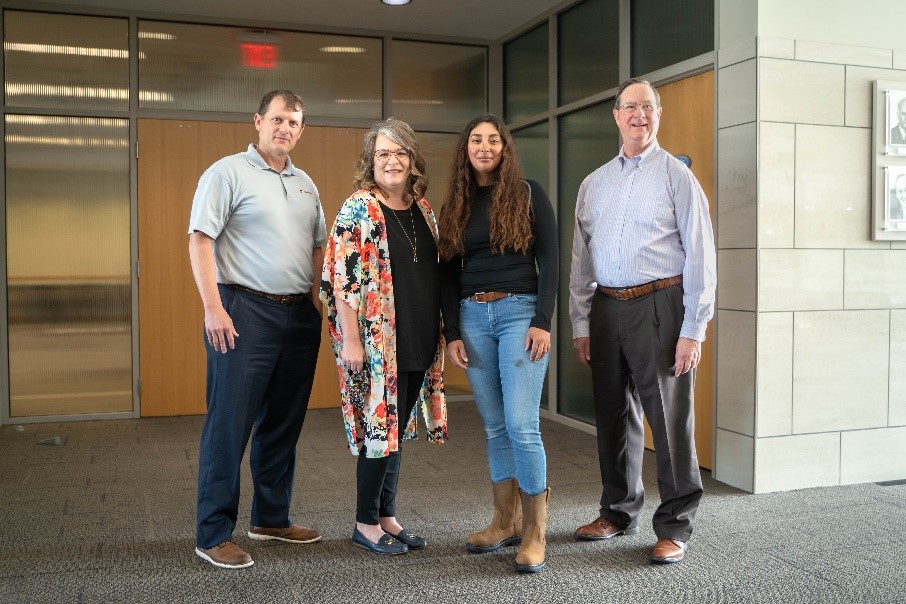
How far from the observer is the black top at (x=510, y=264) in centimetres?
273

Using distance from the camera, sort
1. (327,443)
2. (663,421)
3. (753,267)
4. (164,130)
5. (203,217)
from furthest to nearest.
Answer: (164,130) → (327,443) → (753,267) → (663,421) → (203,217)

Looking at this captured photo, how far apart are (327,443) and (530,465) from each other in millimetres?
2341

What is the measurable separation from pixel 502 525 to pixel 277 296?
108cm

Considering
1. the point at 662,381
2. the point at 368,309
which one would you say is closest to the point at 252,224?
the point at 368,309

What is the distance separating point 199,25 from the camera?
5.80 m

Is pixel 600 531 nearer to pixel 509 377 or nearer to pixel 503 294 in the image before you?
pixel 509 377

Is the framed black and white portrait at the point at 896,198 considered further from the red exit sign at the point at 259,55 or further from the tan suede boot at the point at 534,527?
the red exit sign at the point at 259,55

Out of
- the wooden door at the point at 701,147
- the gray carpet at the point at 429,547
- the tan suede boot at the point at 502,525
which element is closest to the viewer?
the gray carpet at the point at 429,547

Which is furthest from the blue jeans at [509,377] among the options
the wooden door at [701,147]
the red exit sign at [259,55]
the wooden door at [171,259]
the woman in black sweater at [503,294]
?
the red exit sign at [259,55]

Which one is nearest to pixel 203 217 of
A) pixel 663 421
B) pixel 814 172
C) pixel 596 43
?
pixel 663 421

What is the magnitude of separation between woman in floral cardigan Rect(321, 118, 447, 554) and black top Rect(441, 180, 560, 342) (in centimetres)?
11

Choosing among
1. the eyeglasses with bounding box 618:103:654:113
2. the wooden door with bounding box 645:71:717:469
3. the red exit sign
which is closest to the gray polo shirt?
the eyeglasses with bounding box 618:103:654:113

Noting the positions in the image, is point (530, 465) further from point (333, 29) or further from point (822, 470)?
point (333, 29)

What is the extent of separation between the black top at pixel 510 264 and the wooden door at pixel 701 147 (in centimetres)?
146
